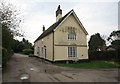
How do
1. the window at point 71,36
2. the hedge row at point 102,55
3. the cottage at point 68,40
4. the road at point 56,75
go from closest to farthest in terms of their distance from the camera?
the road at point 56,75 → the cottage at point 68,40 → the window at point 71,36 → the hedge row at point 102,55

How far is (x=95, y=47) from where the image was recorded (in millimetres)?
66000

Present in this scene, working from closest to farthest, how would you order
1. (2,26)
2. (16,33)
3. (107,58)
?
(2,26) → (16,33) → (107,58)

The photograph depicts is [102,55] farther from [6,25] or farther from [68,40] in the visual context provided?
[6,25]

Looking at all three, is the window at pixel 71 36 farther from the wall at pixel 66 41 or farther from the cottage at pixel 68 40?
the wall at pixel 66 41

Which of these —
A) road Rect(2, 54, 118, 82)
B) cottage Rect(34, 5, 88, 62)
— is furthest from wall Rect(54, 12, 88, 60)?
road Rect(2, 54, 118, 82)

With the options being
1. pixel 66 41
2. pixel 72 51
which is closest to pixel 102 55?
pixel 72 51

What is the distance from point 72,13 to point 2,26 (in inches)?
534

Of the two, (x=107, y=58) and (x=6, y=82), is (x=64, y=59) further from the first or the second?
(x=6, y=82)

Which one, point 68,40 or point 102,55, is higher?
point 68,40

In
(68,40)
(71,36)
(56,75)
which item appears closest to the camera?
(56,75)

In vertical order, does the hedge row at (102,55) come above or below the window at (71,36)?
below

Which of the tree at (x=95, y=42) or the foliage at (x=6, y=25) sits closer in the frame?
the foliage at (x=6, y=25)

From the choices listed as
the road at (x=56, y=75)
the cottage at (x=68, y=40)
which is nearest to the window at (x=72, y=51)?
the cottage at (x=68, y=40)

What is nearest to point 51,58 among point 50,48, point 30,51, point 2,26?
point 50,48
